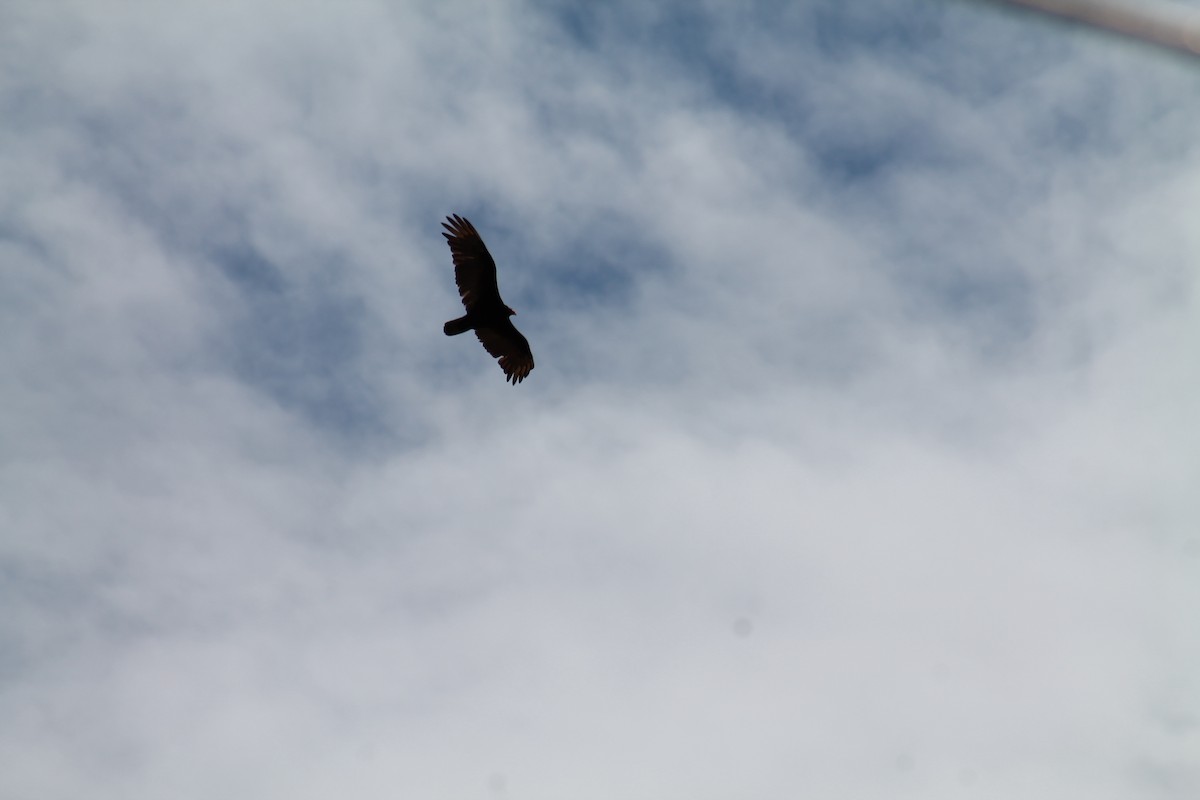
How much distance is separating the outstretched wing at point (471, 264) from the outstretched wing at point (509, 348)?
0.84 metres

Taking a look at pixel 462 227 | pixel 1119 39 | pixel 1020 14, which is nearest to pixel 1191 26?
pixel 1119 39

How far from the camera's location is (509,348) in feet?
68.5

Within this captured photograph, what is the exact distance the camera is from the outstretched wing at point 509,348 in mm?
20594

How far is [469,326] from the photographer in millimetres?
20328

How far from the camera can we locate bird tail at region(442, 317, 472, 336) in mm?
20016

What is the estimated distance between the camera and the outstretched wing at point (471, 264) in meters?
19.8

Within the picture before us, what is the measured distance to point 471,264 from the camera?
65.1ft

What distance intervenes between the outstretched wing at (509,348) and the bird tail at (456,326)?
405 mm

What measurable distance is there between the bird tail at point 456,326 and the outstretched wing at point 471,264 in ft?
1.53

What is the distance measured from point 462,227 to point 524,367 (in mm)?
3300

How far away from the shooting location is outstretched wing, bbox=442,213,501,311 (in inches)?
780

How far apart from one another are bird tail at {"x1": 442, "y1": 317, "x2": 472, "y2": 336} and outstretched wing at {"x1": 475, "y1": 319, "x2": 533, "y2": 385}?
1.33ft

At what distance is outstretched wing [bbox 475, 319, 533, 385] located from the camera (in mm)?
20594

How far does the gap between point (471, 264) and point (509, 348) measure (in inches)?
81.6
